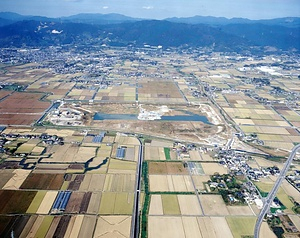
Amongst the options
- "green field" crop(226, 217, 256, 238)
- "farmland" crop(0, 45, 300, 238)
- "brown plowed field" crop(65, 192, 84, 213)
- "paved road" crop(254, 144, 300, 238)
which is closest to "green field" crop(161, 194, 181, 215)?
"farmland" crop(0, 45, 300, 238)

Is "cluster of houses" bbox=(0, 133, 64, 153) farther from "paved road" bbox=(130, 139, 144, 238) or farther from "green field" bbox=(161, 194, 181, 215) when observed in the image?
"green field" bbox=(161, 194, 181, 215)

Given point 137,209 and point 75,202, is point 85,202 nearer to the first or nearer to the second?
point 75,202

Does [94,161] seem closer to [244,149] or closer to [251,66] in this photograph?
[244,149]

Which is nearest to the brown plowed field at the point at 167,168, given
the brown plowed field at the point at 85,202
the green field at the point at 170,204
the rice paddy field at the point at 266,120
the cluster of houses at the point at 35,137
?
the green field at the point at 170,204

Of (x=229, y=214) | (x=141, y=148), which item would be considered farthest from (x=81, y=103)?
(x=229, y=214)

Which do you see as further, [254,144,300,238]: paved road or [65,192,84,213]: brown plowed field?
[65,192,84,213]: brown plowed field

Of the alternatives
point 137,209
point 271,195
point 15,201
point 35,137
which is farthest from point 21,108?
point 271,195

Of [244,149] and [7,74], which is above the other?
[244,149]

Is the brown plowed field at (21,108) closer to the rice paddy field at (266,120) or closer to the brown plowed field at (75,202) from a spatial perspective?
the brown plowed field at (75,202)
